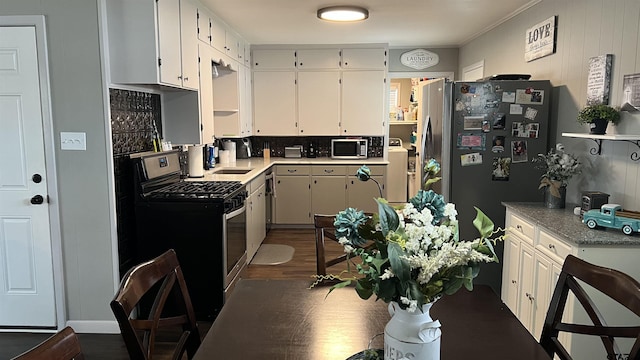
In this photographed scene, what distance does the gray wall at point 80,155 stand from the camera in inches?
113

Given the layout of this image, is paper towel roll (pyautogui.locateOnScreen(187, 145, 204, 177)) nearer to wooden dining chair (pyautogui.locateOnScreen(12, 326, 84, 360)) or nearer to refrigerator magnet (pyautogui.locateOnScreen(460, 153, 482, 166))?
refrigerator magnet (pyautogui.locateOnScreen(460, 153, 482, 166))

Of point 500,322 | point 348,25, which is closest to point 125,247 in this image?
point 500,322

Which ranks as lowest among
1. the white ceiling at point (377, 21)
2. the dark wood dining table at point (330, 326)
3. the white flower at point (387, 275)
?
the dark wood dining table at point (330, 326)

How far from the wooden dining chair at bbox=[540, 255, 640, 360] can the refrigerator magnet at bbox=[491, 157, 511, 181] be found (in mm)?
2075

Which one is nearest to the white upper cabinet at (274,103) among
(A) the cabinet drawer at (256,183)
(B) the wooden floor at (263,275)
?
(A) the cabinet drawer at (256,183)

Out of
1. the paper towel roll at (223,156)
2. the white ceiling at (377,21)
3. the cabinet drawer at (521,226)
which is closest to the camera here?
the cabinet drawer at (521,226)

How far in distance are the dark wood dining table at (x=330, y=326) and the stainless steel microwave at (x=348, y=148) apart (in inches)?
177

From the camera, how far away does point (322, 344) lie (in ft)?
4.53

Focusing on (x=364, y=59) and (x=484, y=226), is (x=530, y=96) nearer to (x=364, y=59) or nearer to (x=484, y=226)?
(x=484, y=226)

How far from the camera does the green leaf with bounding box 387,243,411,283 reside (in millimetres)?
974

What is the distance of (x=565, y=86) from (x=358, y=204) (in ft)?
10.1

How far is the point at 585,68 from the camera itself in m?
3.07

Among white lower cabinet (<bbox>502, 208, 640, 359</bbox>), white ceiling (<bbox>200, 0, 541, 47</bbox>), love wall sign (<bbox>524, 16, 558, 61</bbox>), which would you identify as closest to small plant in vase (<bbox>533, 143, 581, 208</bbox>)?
white lower cabinet (<bbox>502, 208, 640, 359</bbox>)

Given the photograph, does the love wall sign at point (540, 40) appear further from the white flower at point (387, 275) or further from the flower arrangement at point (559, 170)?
the white flower at point (387, 275)
